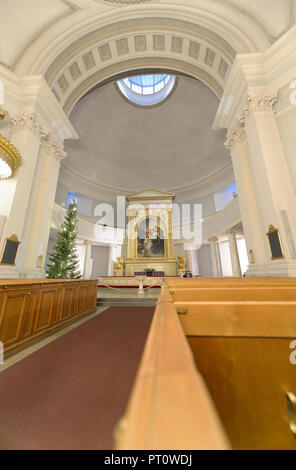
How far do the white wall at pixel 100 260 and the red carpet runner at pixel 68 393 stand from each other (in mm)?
10076

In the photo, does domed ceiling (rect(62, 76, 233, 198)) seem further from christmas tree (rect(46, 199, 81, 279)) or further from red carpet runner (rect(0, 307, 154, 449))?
red carpet runner (rect(0, 307, 154, 449))

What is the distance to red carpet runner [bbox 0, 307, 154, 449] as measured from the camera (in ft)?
3.70

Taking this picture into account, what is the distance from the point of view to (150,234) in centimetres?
1173

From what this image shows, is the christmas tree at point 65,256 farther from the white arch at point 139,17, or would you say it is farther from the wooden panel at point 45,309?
the white arch at point 139,17

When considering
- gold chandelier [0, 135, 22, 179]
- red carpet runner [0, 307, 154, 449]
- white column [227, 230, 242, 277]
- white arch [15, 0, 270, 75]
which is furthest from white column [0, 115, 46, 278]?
white column [227, 230, 242, 277]

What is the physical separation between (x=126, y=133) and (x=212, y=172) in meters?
7.03

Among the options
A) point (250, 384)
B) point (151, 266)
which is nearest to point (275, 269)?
point (250, 384)

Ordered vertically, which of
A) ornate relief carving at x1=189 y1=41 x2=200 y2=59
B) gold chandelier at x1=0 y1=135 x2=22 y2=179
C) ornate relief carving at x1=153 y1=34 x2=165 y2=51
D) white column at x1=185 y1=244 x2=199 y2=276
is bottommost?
white column at x1=185 y1=244 x2=199 y2=276

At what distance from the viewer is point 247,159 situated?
5387 millimetres

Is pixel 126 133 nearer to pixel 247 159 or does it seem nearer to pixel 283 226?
pixel 247 159

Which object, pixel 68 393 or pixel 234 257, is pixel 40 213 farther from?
pixel 234 257

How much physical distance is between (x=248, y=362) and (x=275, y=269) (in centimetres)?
390

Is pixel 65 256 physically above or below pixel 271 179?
below
